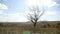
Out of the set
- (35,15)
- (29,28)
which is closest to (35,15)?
(35,15)

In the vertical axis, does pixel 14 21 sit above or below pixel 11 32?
above

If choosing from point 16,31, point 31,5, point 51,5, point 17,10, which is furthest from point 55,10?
point 16,31

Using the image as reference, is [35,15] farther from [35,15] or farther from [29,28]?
[29,28]

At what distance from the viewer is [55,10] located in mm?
2150

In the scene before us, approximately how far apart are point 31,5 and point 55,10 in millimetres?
523

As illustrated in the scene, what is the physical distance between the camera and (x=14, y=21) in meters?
2.13

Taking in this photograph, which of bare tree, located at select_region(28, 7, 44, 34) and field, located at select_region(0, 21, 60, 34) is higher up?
bare tree, located at select_region(28, 7, 44, 34)

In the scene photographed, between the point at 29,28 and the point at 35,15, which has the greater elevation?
the point at 35,15

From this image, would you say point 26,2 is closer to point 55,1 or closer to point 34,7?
point 34,7

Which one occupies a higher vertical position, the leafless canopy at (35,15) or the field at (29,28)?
the leafless canopy at (35,15)

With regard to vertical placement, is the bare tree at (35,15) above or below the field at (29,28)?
above

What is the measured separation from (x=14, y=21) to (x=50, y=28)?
773 mm

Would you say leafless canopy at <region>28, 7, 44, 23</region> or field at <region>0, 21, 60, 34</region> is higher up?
leafless canopy at <region>28, 7, 44, 23</region>

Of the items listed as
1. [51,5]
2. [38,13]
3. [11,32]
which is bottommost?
[11,32]
